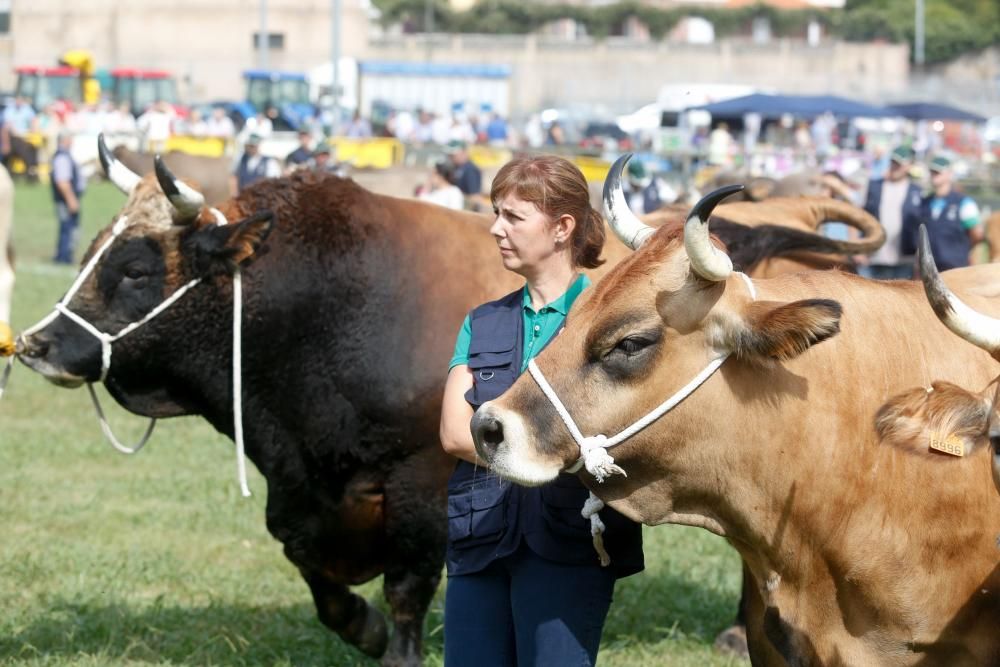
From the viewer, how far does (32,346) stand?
19.8ft

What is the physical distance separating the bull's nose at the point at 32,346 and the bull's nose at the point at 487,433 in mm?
2926

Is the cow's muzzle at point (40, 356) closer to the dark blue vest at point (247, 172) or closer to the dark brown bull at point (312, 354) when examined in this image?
the dark brown bull at point (312, 354)

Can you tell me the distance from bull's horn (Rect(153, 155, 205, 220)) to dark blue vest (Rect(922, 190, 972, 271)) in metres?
8.73

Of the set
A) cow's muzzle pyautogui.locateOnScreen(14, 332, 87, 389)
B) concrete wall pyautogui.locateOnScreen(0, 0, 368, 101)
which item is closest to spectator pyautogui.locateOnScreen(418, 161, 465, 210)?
cow's muzzle pyautogui.locateOnScreen(14, 332, 87, 389)

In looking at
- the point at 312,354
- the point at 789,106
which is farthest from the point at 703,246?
the point at 789,106

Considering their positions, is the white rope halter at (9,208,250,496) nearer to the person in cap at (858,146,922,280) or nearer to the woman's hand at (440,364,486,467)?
the woman's hand at (440,364,486,467)

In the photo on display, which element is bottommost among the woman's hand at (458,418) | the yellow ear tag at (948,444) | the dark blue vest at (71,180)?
the dark blue vest at (71,180)

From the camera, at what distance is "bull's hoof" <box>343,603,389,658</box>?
647cm

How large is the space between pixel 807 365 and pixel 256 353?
2.95m

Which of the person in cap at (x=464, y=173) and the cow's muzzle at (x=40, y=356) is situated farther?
the person in cap at (x=464, y=173)

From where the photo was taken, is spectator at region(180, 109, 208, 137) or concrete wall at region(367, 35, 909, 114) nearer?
spectator at region(180, 109, 208, 137)

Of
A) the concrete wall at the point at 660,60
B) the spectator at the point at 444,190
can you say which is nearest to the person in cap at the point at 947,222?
the spectator at the point at 444,190

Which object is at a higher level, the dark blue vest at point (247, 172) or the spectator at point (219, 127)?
the dark blue vest at point (247, 172)

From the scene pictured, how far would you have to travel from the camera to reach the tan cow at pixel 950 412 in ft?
11.8
